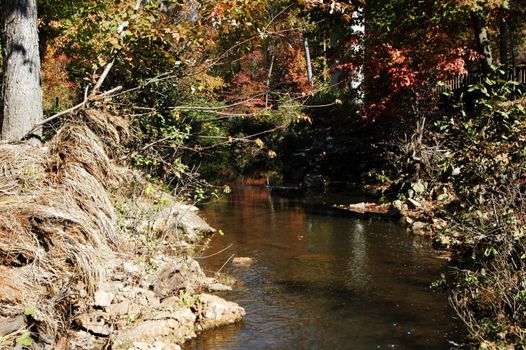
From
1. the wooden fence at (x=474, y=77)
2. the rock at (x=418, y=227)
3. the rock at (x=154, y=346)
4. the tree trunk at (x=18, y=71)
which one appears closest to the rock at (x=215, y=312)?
the rock at (x=154, y=346)

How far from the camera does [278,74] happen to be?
4034cm

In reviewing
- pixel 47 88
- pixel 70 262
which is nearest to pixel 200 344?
pixel 70 262

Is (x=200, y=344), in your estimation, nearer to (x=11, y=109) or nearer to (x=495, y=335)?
(x=495, y=335)

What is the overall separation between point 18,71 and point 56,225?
2.73 m

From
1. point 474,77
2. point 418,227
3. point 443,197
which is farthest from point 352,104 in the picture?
point 418,227

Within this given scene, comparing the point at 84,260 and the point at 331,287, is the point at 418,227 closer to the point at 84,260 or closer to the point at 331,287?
the point at 331,287

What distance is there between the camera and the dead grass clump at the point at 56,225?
18.3 feet

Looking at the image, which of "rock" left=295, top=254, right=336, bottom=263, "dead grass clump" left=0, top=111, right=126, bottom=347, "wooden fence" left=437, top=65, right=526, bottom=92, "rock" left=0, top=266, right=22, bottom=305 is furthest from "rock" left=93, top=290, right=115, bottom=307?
"wooden fence" left=437, top=65, right=526, bottom=92

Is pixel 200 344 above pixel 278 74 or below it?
below

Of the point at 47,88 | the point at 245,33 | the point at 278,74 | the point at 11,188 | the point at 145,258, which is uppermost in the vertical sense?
the point at 278,74

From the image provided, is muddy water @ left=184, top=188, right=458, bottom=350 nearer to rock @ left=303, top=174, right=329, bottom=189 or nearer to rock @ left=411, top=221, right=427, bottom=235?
rock @ left=411, top=221, right=427, bottom=235

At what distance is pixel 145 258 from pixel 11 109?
8.77ft

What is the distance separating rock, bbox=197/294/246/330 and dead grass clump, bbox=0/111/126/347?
1576 millimetres

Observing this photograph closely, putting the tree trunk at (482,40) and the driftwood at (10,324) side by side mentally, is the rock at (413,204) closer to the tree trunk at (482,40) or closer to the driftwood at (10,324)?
the tree trunk at (482,40)
